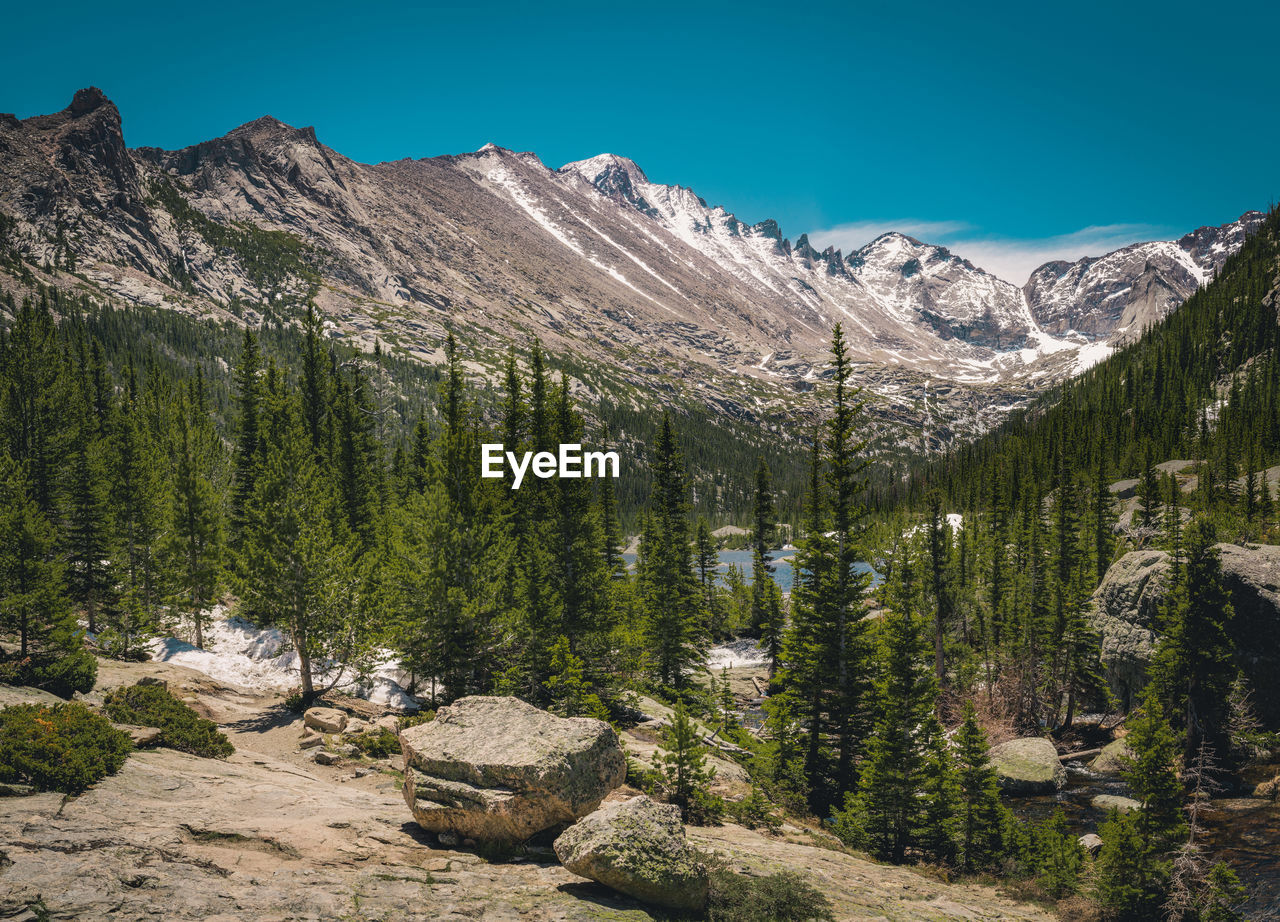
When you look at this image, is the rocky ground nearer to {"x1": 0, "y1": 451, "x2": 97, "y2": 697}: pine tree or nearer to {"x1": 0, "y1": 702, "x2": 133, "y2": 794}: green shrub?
{"x1": 0, "y1": 702, "x2": 133, "y2": 794}: green shrub


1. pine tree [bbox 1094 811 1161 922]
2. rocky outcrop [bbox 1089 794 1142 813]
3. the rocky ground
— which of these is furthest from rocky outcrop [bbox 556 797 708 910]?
rocky outcrop [bbox 1089 794 1142 813]

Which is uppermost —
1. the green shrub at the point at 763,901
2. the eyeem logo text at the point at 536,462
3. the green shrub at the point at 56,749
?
the eyeem logo text at the point at 536,462

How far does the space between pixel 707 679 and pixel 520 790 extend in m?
35.3

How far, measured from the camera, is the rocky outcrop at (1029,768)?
30781mm

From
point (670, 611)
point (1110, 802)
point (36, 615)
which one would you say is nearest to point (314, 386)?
point (36, 615)

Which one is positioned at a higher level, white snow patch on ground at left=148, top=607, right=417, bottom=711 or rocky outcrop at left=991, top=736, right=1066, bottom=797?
white snow patch on ground at left=148, top=607, right=417, bottom=711

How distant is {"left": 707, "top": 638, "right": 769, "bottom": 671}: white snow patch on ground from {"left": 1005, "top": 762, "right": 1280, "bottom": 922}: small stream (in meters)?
28.6

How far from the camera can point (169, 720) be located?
731 inches

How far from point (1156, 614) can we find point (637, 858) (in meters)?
37.3

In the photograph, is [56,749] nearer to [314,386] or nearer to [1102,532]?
[314,386]

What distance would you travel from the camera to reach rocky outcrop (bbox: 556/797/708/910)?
37.9 feet

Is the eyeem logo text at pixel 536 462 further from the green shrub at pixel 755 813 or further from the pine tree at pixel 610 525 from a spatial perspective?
the green shrub at pixel 755 813

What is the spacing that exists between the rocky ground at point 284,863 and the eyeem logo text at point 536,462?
16.6 meters

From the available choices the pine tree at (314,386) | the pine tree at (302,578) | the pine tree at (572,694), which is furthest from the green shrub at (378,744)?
Result: the pine tree at (314,386)
